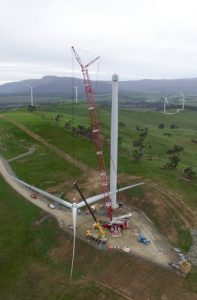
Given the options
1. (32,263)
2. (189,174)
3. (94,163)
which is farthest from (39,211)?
(189,174)

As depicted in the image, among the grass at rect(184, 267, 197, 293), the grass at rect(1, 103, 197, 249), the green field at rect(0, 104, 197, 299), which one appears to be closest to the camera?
the grass at rect(184, 267, 197, 293)

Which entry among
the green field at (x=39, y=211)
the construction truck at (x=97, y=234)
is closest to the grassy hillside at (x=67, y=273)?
the green field at (x=39, y=211)

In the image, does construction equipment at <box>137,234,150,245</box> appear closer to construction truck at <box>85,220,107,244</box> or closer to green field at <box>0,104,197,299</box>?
green field at <box>0,104,197,299</box>

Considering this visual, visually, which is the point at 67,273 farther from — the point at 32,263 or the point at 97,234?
the point at 97,234

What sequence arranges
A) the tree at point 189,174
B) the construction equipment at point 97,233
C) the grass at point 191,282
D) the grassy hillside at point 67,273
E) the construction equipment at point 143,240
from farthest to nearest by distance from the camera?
the tree at point 189,174 < the construction equipment at point 97,233 < the construction equipment at point 143,240 < the grassy hillside at point 67,273 < the grass at point 191,282

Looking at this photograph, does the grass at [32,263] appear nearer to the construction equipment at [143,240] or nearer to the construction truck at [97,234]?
the construction truck at [97,234]

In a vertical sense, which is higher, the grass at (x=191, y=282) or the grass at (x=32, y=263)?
the grass at (x=191, y=282)

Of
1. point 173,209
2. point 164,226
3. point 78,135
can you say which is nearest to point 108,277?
point 164,226

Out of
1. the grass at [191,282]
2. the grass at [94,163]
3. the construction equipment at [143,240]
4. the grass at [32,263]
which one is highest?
the grass at [94,163]

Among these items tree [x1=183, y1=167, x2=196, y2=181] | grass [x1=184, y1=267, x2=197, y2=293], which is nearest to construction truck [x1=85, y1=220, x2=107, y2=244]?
grass [x1=184, y1=267, x2=197, y2=293]

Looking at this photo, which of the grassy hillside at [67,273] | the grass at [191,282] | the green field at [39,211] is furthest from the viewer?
the green field at [39,211]

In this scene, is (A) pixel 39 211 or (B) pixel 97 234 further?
(A) pixel 39 211
